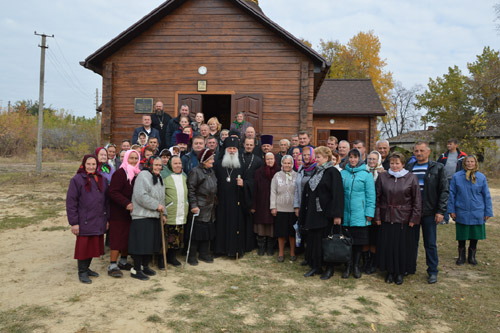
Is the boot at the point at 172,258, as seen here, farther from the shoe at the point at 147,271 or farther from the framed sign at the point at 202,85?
the framed sign at the point at 202,85

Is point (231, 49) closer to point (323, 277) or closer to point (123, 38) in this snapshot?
point (123, 38)

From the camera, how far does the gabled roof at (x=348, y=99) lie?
17.5 m

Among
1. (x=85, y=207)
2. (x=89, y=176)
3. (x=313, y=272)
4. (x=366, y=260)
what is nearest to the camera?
(x=85, y=207)

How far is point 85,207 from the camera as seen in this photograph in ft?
16.1

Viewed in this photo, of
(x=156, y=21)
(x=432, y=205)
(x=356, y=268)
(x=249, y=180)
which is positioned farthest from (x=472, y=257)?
(x=156, y=21)

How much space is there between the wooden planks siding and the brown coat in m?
4.98

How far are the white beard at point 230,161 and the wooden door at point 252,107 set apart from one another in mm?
3773

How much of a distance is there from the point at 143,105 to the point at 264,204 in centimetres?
559

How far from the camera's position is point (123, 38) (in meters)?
10.1

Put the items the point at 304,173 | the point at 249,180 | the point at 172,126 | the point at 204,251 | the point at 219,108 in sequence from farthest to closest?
the point at 219,108, the point at 172,126, the point at 249,180, the point at 204,251, the point at 304,173

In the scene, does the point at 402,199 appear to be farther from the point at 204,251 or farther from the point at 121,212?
the point at 121,212

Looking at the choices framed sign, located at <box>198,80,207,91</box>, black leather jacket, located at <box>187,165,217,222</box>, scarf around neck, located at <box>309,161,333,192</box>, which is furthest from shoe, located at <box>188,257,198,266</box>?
framed sign, located at <box>198,80,207,91</box>

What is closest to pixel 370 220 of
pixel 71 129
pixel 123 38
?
pixel 123 38

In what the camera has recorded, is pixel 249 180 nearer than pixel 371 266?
No
